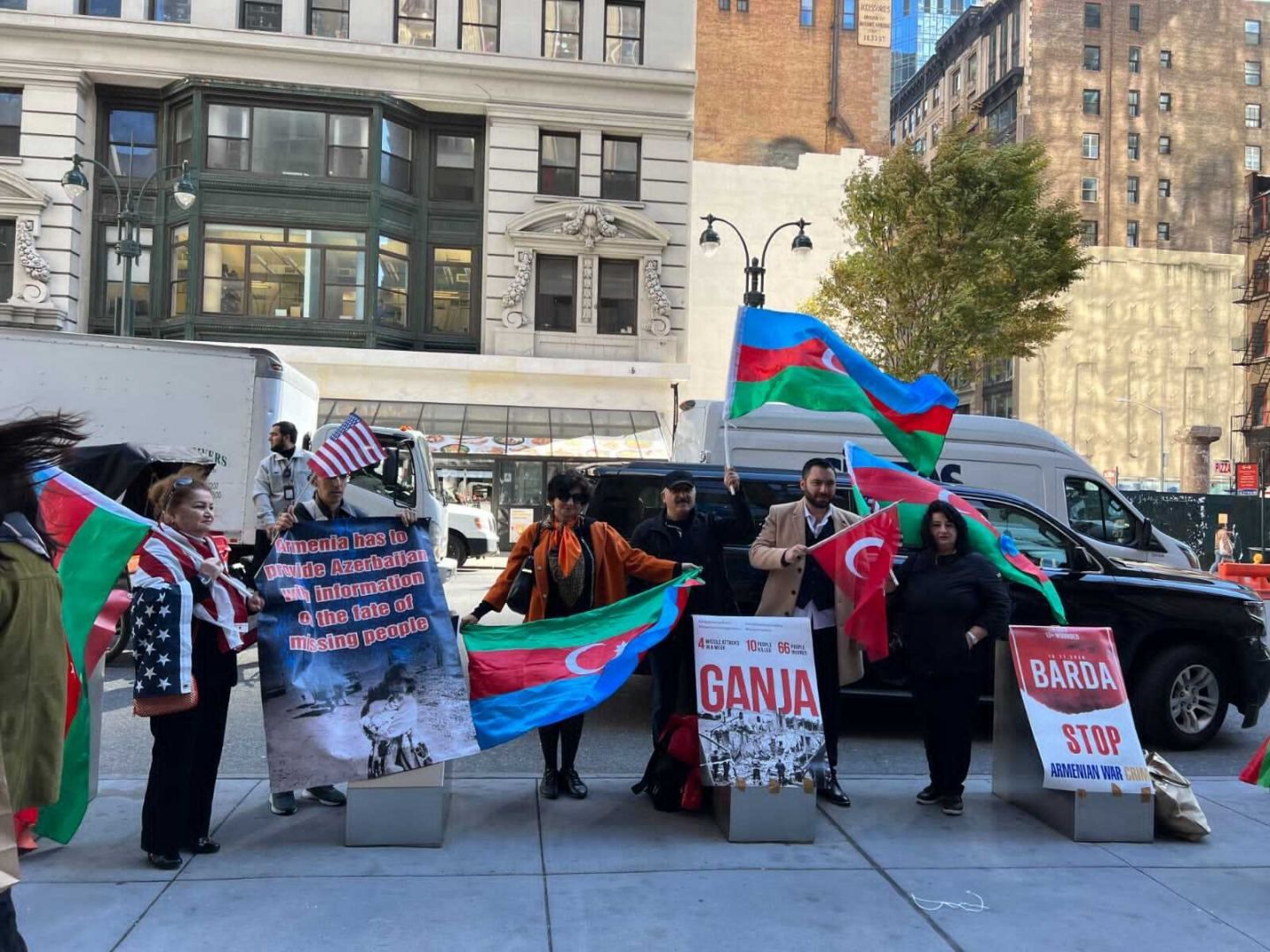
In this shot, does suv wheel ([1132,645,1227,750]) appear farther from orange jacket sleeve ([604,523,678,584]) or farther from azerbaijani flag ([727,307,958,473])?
orange jacket sleeve ([604,523,678,584])

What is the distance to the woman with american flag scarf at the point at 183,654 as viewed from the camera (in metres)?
4.55

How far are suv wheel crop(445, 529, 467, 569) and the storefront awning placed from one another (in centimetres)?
469

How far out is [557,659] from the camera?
18.6 feet

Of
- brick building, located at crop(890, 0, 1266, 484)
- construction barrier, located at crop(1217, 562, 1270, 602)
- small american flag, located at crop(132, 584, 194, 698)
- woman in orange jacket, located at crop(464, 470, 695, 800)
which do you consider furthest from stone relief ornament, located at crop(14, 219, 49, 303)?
brick building, located at crop(890, 0, 1266, 484)

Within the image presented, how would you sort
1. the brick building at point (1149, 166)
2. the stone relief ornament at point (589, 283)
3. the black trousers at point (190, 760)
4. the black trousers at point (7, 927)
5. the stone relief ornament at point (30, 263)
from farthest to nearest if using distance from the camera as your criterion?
the brick building at point (1149, 166)
the stone relief ornament at point (589, 283)
the stone relief ornament at point (30, 263)
the black trousers at point (190, 760)
the black trousers at point (7, 927)

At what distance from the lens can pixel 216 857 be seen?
15.9 feet

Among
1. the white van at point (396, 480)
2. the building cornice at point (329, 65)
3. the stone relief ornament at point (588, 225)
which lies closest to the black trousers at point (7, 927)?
the white van at point (396, 480)

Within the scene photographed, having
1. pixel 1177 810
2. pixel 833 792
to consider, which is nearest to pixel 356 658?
pixel 833 792

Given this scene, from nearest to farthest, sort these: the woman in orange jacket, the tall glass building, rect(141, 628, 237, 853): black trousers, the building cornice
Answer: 1. rect(141, 628, 237, 853): black trousers
2. the woman in orange jacket
3. the building cornice
4. the tall glass building

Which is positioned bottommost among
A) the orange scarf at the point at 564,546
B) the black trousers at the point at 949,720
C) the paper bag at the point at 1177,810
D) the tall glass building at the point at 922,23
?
the paper bag at the point at 1177,810

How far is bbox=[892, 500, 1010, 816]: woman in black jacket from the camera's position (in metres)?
5.69

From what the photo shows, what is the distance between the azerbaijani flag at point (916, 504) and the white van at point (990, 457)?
4979 mm

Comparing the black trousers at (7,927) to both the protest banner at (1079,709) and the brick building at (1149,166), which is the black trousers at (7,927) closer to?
the protest banner at (1079,709)

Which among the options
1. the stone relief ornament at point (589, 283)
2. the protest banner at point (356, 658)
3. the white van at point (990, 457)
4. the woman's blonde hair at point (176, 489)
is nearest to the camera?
the woman's blonde hair at point (176, 489)
